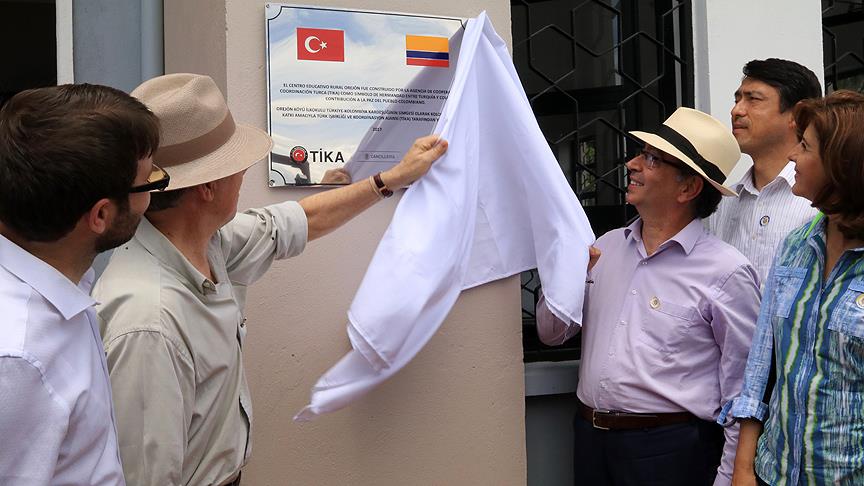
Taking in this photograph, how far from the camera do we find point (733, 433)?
243cm

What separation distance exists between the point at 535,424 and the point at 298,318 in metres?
1.10

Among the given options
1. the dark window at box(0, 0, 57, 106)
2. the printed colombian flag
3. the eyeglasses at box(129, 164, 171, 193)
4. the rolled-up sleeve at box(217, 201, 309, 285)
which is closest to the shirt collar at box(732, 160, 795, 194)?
the printed colombian flag

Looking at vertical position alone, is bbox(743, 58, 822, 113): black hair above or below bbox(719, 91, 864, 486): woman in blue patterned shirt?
above

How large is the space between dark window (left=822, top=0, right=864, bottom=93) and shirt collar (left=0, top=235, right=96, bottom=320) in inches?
145

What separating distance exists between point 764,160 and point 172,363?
87.1 inches

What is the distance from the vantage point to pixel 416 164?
250 cm

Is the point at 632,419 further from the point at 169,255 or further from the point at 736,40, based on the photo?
the point at 736,40

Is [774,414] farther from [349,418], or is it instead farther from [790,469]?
[349,418]

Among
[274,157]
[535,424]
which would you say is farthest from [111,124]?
[535,424]

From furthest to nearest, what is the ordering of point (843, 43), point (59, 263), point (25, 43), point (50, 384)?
point (25, 43) < point (843, 43) < point (59, 263) < point (50, 384)

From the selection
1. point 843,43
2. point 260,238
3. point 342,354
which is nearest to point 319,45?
point 260,238

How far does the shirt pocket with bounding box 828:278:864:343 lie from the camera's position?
2.00m

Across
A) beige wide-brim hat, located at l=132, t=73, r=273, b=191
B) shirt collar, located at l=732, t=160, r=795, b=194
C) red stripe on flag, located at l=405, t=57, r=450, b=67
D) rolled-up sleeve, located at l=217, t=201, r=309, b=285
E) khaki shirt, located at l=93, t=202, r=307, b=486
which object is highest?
red stripe on flag, located at l=405, t=57, r=450, b=67

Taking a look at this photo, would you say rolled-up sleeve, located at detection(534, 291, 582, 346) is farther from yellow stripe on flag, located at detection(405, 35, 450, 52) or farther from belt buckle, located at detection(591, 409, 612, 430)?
yellow stripe on flag, located at detection(405, 35, 450, 52)
